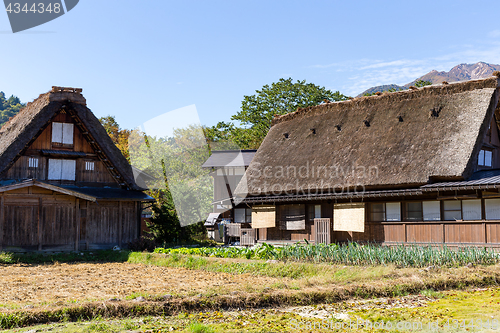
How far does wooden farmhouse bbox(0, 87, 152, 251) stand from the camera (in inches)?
860

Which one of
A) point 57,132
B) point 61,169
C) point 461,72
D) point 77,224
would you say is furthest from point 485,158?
point 461,72

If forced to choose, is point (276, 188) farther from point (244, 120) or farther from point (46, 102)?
point (244, 120)

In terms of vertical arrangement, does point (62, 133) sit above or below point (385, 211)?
above

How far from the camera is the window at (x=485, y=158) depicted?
19031mm

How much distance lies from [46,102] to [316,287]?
20.6 meters

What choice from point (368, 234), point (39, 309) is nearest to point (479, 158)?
point (368, 234)

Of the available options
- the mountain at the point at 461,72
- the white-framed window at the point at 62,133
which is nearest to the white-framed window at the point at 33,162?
the white-framed window at the point at 62,133

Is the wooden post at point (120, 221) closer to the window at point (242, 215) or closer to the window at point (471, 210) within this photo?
the window at point (242, 215)

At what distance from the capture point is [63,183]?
2478 cm

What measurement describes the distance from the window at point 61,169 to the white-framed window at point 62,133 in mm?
1103

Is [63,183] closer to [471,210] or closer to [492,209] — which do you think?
[471,210]

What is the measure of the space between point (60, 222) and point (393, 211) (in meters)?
16.1

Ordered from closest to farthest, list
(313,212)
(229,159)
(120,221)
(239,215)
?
(313,212), (120,221), (239,215), (229,159)

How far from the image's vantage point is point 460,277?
10727 mm
